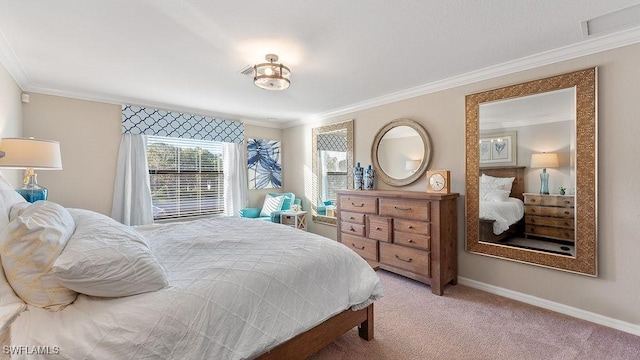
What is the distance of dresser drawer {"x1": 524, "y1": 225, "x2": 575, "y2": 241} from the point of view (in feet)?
7.73

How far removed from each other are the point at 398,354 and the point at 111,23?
3082mm

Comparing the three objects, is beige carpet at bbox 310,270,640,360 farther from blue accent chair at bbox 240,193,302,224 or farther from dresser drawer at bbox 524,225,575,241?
blue accent chair at bbox 240,193,302,224

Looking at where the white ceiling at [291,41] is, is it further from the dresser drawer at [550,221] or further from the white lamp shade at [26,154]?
the dresser drawer at [550,221]

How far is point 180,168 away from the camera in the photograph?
4258 mm

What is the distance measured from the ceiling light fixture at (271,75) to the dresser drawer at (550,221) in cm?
269

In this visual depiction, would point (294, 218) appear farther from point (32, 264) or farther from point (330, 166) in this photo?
point (32, 264)

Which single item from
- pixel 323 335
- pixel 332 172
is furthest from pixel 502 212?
pixel 332 172

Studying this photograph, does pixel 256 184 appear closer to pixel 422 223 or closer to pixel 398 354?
pixel 422 223

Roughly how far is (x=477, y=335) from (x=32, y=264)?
8.93 feet

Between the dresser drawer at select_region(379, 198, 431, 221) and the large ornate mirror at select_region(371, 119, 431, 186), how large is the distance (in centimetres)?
53

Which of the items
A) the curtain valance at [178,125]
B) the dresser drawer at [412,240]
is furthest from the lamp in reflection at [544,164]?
the curtain valance at [178,125]

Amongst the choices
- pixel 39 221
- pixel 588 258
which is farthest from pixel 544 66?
pixel 39 221

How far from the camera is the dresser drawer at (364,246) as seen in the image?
10.9 ft

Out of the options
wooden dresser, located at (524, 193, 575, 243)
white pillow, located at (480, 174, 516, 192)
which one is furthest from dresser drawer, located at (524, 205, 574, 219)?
white pillow, located at (480, 174, 516, 192)
